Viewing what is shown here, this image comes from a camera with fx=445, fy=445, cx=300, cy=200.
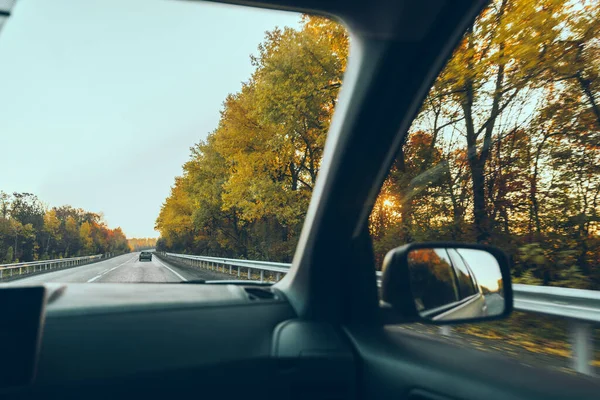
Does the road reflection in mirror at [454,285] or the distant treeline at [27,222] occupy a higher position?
the distant treeline at [27,222]

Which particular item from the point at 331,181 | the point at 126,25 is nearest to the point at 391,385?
the point at 331,181

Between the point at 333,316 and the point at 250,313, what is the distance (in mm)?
364

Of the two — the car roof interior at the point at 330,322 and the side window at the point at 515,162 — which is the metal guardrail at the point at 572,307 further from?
the car roof interior at the point at 330,322

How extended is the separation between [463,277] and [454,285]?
0.05 meters

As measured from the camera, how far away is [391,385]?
64.4 inches

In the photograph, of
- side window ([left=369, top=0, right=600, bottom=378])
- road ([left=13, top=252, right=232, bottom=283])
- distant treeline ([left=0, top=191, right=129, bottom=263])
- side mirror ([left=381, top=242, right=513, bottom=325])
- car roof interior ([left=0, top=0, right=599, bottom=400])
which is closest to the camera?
car roof interior ([left=0, top=0, right=599, bottom=400])

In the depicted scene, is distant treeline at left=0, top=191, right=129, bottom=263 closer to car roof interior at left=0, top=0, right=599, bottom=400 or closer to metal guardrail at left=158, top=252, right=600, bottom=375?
metal guardrail at left=158, top=252, right=600, bottom=375

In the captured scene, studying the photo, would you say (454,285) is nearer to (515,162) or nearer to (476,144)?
(476,144)

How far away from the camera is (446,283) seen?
67.1 inches

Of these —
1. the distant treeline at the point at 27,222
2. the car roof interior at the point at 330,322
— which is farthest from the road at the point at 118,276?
the car roof interior at the point at 330,322

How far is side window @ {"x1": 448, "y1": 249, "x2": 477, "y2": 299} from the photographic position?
5.59 ft

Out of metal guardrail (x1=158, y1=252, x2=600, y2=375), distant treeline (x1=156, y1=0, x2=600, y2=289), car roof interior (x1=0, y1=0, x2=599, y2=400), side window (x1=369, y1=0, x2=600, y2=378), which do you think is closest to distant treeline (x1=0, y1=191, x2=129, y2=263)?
distant treeline (x1=156, y1=0, x2=600, y2=289)

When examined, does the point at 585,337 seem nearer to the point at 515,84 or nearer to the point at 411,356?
the point at 515,84

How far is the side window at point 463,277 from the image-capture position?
1.71m
